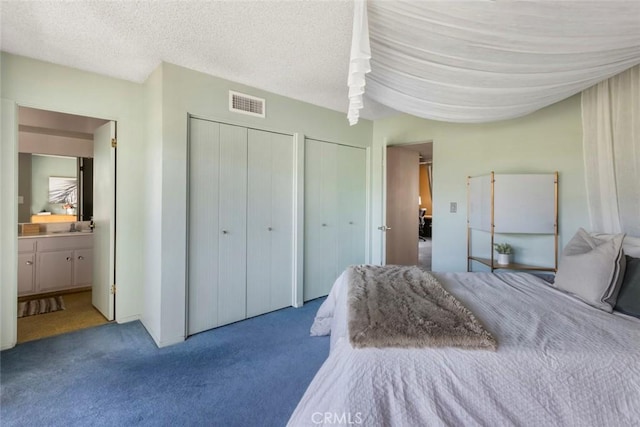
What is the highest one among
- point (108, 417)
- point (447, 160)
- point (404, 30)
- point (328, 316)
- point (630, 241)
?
point (404, 30)

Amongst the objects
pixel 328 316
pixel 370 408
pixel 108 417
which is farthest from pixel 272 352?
pixel 370 408

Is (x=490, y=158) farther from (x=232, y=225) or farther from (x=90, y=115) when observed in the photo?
(x=90, y=115)

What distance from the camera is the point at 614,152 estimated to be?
2000 millimetres

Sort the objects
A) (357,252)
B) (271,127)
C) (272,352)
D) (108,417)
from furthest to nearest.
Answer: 1. (357,252)
2. (271,127)
3. (272,352)
4. (108,417)


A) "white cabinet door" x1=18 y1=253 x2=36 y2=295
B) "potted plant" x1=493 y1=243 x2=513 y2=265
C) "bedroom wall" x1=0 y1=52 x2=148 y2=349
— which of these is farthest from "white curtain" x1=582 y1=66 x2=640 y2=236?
"white cabinet door" x1=18 y1=253 x2=36 y2=295

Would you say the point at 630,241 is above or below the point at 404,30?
below

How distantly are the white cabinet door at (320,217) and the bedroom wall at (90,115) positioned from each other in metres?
1.75

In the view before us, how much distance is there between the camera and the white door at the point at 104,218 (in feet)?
9.47

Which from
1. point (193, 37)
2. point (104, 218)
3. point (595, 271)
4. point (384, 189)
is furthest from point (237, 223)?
point (595, 271)

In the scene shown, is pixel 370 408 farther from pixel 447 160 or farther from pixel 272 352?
pixel 447 160

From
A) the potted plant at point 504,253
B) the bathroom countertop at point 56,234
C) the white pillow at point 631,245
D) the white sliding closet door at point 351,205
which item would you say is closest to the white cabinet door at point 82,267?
the bathroom countertop at point 56,234

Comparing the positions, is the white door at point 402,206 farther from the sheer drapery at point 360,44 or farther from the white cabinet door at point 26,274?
the white cabinet door at point 26,274

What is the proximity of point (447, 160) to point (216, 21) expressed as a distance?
283 cm

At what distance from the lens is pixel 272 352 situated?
93.9 inches
